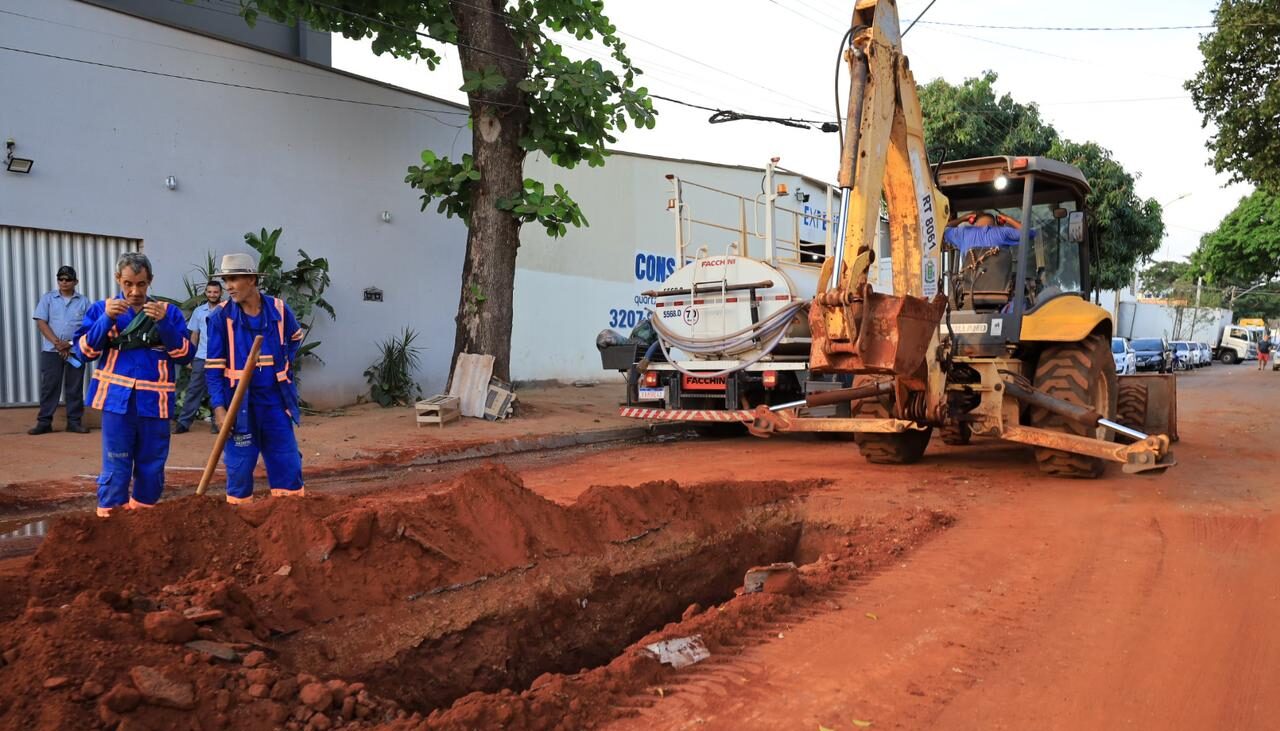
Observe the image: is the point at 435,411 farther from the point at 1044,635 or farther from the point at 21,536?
the point at 1044,635

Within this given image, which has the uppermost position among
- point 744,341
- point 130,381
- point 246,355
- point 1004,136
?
point 1004,136

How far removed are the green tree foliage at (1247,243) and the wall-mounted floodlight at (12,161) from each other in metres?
34.0

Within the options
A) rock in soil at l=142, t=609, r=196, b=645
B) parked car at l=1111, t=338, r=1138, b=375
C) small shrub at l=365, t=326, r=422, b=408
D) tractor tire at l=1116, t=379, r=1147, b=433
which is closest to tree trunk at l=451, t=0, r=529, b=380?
small shrub at l=365, t=326, r=422, b=408

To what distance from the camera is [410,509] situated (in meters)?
4.87

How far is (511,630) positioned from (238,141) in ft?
31.8

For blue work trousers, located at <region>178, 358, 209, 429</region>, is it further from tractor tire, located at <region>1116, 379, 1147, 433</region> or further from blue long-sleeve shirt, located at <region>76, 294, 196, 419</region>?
tractor tire, located at <region>1116, 379, 1147, 433</region>

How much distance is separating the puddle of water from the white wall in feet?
16.6

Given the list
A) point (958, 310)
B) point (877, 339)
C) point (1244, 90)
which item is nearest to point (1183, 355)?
point (1244, 90)

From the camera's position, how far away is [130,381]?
16.5 ft

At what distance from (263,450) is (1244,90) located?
16.6m

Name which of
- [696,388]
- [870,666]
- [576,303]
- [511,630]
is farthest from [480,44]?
[870,666]

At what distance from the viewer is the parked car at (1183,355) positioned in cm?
3609

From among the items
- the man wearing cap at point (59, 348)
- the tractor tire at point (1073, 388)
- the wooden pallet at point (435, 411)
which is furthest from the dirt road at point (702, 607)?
the man wearing cap at point (59, 348)

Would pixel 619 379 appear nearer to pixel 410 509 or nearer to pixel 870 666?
pixel 410 509
